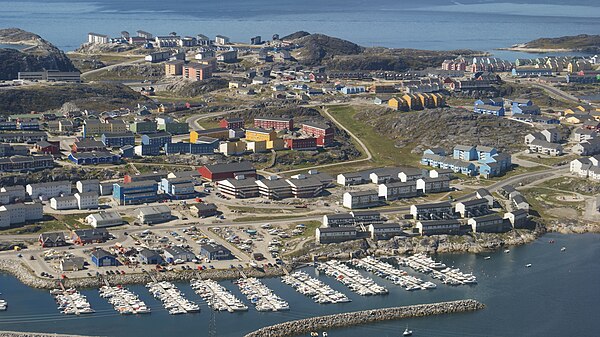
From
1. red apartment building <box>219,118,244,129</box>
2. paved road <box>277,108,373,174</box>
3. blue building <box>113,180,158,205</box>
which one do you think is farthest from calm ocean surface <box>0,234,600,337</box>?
red apartment building <box>219,118,244,129</box>

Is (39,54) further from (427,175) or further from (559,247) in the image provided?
(559,247)

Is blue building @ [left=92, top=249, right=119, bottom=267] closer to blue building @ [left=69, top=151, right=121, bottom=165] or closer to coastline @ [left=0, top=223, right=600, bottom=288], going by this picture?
coastline @ [left=0, top=223, right=600, bottom=288]

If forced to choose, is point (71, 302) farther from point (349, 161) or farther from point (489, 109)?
point (489, 109)

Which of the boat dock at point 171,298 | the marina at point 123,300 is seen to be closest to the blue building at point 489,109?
the boat dock at point 171,298

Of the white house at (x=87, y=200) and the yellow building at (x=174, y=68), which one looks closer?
the white house at (x=87, y=200)

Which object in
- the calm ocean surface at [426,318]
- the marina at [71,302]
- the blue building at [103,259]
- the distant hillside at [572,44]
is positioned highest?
the distant hillside at [572,44]

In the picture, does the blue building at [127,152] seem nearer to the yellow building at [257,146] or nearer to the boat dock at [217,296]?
the yellow building at [257,146]
